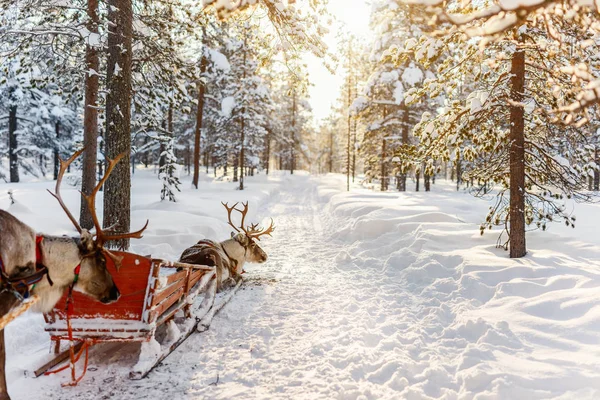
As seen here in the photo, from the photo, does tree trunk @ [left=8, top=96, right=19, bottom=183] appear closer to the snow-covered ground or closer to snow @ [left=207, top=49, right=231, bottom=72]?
snow @ [left=207, top=49, right=231, bottom=72]

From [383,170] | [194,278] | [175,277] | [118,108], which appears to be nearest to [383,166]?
[383,170]

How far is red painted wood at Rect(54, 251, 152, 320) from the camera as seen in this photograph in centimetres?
407

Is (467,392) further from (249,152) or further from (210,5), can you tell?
(249,152)

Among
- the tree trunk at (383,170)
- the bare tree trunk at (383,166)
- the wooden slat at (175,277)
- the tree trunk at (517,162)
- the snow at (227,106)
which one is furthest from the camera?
the snow at (227,106)

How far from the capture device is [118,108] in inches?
291

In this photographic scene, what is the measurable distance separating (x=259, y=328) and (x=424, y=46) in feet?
18.3

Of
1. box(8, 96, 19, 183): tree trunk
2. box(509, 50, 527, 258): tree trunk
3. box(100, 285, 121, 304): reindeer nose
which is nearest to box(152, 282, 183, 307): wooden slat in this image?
box(100, 285, 121, 304): reindeer nose

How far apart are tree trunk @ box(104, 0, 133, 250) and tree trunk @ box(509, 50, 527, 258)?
800cm

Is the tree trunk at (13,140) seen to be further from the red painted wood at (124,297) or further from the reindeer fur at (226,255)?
the red painted wood at (124,297)

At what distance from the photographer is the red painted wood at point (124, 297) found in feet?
13.4

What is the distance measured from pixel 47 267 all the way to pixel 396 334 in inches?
177

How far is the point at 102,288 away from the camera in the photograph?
3893mm

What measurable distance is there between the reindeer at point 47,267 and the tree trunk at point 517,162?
7.23 m

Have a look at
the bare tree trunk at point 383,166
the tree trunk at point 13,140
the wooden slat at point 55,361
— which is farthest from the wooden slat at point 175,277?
the tree trunk at point 13,140
